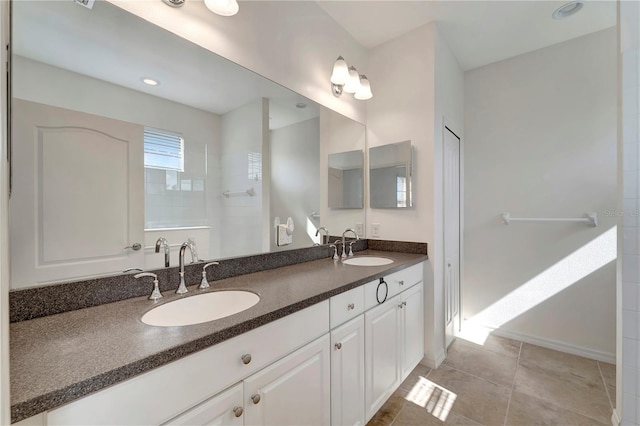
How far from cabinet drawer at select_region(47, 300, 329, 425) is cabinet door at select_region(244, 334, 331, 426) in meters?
0.05

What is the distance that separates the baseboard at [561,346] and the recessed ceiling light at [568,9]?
2.54 metres

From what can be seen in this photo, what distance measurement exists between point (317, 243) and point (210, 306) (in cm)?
95

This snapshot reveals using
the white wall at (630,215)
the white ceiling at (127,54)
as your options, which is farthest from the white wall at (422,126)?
the white ceiling at (127,54)

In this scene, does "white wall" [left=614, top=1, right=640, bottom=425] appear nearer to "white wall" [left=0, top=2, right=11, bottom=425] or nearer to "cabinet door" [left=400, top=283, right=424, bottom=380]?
"cabinet door" [left=400, top=283, right=424, bottom=380]

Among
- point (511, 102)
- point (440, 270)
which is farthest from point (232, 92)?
point (511, 102)

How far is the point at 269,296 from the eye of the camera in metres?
1.06

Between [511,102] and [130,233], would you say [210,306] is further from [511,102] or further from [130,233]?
[511,102]

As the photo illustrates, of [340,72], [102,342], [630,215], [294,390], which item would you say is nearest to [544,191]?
[630,215]

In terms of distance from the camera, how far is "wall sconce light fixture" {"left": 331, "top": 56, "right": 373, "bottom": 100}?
1.83 meters

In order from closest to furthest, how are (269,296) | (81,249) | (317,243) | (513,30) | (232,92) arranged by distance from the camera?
(81,249), (269,296), (232,92), (317,243), (513,30)

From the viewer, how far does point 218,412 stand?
754 millimetres

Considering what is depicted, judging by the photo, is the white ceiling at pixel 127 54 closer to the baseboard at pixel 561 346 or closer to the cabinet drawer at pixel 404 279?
the cabinet drawer at pixel 404 279

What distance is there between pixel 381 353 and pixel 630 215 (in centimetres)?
142

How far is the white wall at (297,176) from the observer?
65.5 inches
